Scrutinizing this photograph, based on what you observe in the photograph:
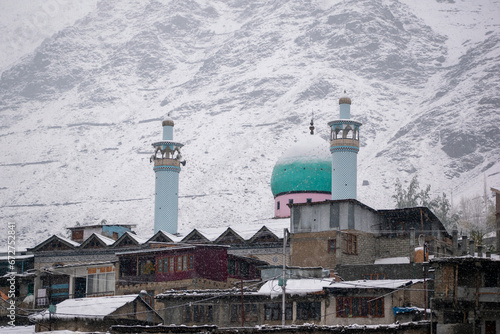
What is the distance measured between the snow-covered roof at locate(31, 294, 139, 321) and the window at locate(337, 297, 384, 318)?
12.1m

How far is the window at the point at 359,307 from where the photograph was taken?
142 ft

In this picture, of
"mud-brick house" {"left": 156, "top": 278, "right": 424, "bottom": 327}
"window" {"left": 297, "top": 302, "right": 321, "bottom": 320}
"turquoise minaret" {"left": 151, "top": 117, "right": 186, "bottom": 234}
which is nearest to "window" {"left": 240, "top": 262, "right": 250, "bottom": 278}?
"mud-brick house" {"left": 156, "top": 278, "right": 424, "bottom": 327}

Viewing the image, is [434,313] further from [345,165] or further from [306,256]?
[345,165]

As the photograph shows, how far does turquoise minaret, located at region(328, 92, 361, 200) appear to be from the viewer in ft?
229

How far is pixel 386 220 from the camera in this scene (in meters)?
59.8

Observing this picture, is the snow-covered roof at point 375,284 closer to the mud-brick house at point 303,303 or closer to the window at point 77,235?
the mud-brick house at point 303,303

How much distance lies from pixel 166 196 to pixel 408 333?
44.1 meters

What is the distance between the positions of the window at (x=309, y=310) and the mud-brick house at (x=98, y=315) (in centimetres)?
837

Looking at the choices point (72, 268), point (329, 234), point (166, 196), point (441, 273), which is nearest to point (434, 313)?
point (441, 273)

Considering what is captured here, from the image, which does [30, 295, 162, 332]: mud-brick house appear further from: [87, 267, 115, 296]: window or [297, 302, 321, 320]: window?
[87, 267, 115, 296]: window

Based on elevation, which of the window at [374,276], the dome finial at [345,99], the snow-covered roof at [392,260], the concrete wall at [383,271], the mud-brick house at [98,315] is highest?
the dome finial at [345,99]

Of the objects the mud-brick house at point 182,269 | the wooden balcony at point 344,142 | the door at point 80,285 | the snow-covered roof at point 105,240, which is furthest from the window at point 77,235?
the wooden balcony at point 344,142

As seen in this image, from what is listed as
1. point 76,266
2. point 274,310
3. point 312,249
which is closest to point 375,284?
point 274,310

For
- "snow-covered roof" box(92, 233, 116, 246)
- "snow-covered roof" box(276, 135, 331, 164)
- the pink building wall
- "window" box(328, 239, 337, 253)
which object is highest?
"snow-covered roof" box(276, 135, 331, 164)
